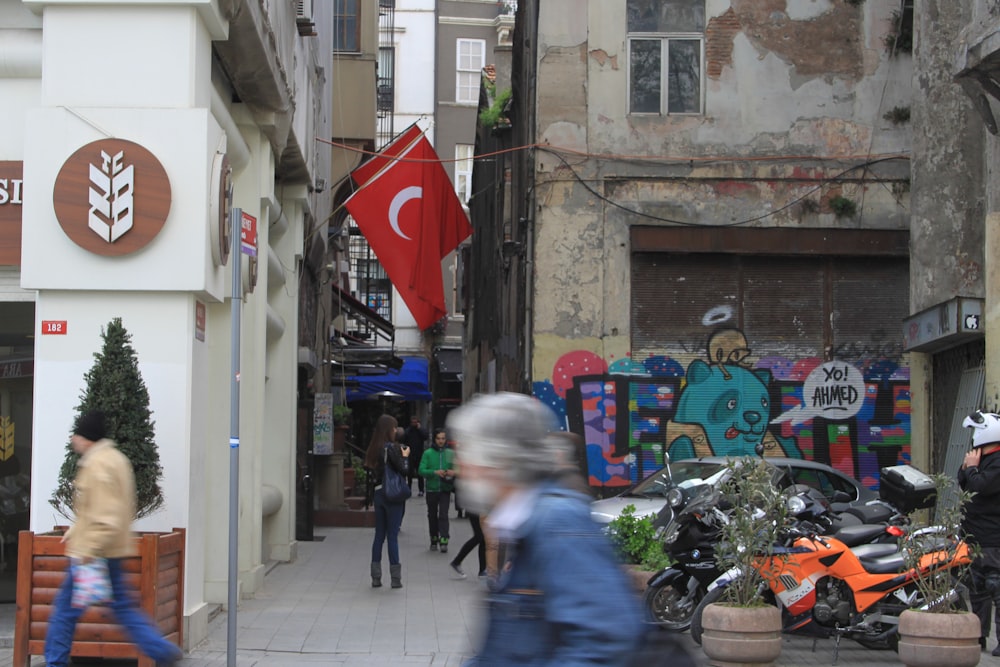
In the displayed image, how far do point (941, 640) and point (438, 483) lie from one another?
960cm

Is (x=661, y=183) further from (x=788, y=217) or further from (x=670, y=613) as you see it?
(x=670, y=613)

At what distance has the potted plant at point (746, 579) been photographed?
8711 millimetres

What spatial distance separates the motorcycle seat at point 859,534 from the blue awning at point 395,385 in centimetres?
2302

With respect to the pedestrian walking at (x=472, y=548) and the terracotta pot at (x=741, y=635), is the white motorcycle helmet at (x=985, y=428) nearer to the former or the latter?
the terracotta pot at (x=741, y=635)

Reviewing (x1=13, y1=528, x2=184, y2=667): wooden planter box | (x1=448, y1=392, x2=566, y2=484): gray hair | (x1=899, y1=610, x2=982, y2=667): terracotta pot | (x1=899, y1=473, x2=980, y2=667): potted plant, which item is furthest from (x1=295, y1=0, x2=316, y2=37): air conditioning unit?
(x1=448, y1=392, x2=566, y2=484): gray hair

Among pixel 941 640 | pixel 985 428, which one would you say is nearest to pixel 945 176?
pixel 985 428

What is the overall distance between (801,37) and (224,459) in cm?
1126

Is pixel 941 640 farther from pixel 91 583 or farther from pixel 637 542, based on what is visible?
pixel 91 583

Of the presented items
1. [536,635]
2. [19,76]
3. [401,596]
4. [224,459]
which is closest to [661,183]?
[401,596]

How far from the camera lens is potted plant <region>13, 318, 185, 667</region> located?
8562 mm

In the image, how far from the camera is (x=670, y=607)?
1026cm

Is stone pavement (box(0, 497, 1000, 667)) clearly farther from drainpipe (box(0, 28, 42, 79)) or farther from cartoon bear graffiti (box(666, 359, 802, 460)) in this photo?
drainpipe (box(0, 28, 42, 79))

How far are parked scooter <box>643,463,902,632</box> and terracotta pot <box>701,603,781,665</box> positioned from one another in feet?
→ 3.72

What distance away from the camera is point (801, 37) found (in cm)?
1859
